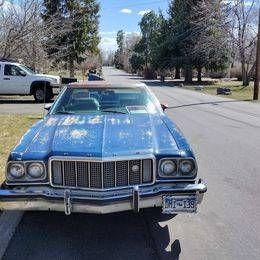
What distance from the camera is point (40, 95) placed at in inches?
883

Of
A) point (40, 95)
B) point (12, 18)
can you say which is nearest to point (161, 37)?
point (12, 18)

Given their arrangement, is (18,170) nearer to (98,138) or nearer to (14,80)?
(98,138)

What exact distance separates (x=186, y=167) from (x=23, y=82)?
60.4 ft

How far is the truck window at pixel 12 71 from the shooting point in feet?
73.0

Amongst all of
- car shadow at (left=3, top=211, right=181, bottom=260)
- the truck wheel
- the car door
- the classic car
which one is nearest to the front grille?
the classic car

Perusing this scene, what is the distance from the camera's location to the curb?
15.9 feet

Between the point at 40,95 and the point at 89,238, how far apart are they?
17951 mm

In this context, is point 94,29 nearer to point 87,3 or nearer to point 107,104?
point 87,3

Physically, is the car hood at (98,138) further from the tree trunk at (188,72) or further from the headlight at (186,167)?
the tree trunk at (188,72)

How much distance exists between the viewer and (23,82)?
2247cm

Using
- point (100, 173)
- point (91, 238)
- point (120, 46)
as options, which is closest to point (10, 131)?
point (91, 238)

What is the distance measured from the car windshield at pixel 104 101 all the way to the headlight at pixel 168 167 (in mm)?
1798

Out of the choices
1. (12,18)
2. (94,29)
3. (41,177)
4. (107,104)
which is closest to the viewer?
(41,177)

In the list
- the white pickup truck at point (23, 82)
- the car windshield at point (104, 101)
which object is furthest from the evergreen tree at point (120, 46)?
the car windshield at point (104, 101)
